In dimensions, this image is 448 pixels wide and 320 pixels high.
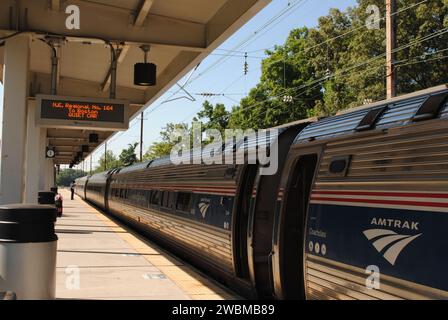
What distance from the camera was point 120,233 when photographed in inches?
690

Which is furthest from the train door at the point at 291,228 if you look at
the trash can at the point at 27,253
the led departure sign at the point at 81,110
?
the led departure sign at the point at 81,110

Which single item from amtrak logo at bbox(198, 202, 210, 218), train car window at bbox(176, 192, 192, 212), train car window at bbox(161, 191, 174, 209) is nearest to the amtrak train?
amtrak logo at bbox(198, 202, 210, 218)

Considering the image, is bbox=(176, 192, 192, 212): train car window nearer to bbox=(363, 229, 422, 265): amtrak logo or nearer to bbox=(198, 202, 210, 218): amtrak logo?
bbox=(198, 202, 210, 218): amtrak logo

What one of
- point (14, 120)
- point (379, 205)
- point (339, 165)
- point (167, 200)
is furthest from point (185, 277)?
point (379, 205)

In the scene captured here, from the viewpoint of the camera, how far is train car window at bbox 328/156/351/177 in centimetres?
498

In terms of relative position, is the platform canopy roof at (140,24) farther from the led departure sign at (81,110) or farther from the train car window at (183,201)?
the train car window at (183,201)

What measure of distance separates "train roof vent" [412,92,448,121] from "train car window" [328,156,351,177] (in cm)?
86

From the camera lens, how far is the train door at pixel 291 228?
611 cm

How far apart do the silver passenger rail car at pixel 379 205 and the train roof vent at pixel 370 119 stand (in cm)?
1

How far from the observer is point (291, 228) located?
6.26m

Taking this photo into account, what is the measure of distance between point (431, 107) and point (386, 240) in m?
1.09

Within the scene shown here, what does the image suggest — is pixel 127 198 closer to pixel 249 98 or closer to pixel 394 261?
pixel 394 261

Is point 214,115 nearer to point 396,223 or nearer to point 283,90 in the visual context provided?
point 283,90

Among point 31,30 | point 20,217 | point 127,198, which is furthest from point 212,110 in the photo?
point 20,217
